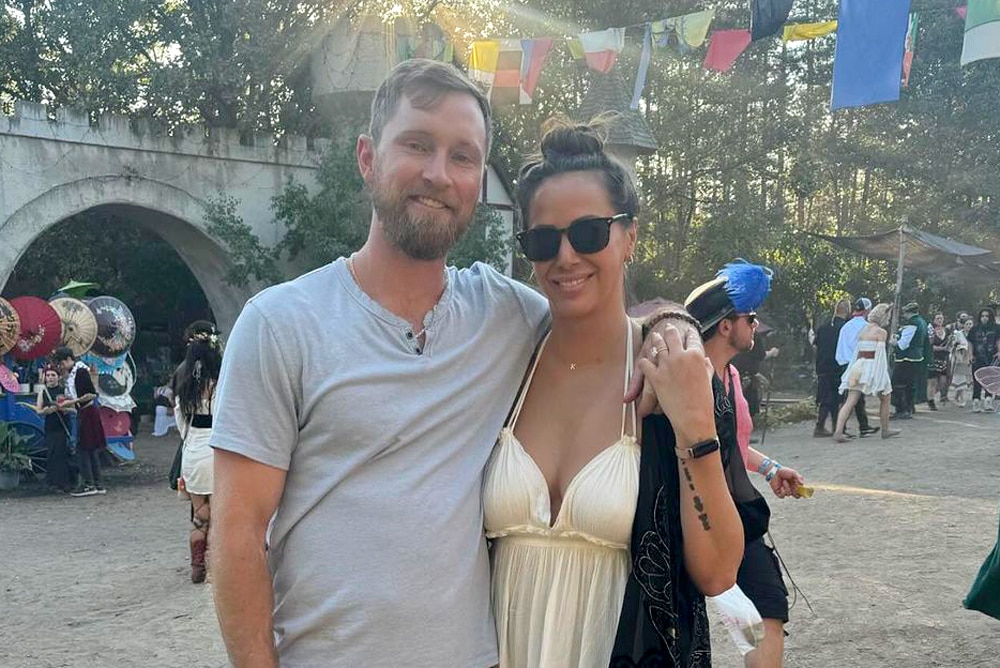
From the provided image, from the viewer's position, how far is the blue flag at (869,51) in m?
8.54

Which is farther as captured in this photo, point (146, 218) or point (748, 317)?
point (146, 218)

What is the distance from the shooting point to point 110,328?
466 inches

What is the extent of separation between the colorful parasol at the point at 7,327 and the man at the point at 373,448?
32.0ft

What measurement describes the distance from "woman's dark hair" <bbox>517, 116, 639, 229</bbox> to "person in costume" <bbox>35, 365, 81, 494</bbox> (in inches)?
373

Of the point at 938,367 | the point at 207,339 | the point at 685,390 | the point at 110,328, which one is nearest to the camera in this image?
the point at 685,390

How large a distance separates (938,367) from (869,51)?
9.27 meters

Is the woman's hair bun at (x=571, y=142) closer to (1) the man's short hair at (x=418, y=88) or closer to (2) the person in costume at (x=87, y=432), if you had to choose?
(1) the man's short hair at (x=418, y=88)

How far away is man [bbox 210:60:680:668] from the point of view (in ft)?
5.80

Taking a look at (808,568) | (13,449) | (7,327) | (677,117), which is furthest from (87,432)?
(677,117)

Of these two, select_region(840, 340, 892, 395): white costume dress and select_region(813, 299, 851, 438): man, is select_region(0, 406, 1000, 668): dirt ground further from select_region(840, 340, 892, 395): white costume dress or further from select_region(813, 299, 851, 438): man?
select_region(813, 299, 851, 438): man

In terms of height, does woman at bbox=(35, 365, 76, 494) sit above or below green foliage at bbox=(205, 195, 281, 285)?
below

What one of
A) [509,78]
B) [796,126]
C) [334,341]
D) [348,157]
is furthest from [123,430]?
[796,126]

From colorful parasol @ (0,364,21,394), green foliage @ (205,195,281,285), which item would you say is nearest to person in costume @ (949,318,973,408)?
green foliage @ (205,195,281,285)

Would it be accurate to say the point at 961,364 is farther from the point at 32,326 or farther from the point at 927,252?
the point at 32,326
